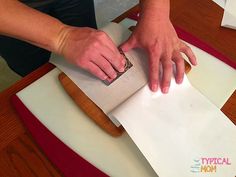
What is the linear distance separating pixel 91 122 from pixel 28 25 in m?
0.19

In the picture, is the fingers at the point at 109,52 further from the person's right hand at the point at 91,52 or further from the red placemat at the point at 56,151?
the red placemat at the point at 56,151

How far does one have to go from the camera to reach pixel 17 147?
1.73 feet

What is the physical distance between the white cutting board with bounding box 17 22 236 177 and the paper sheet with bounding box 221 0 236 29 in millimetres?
95

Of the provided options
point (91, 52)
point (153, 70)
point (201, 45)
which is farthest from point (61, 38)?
point (201, 45)

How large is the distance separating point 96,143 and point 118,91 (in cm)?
9

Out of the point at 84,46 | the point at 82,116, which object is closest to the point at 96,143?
the point at 82,116

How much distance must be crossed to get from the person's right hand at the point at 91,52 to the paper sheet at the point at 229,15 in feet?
0.83

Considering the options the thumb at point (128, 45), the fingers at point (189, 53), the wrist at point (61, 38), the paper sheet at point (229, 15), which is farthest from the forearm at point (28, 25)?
the paper sheet at point (229, 15)

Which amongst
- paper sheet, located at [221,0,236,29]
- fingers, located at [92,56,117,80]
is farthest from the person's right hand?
paper sheet, located at [221,0,236,29]

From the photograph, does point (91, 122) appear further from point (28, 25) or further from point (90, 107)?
point (28, 25)

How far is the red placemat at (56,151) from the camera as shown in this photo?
49 cm

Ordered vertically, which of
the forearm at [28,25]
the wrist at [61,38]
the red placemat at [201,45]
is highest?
the forearm at [28,25]

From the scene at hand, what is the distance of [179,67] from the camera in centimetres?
54

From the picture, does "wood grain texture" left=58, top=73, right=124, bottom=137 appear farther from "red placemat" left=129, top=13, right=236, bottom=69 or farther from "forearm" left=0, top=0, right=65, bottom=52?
"red placemat" left=129, top=13, right=236, bottom=69
